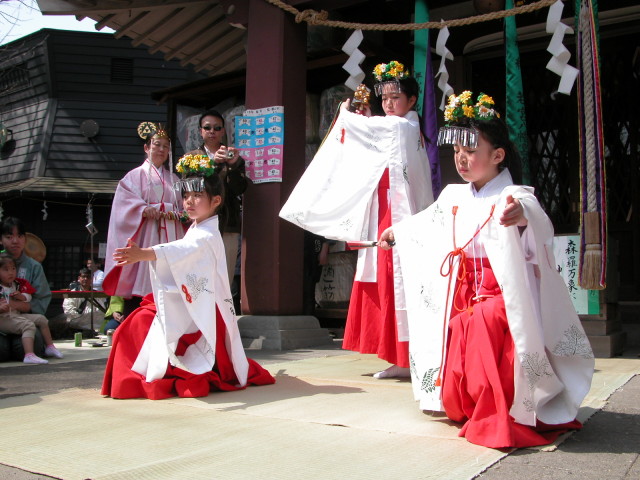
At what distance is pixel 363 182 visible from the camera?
13.0 ft

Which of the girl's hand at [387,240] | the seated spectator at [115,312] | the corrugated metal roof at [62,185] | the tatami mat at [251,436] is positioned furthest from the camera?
the corrugated metal roof at [62,185]

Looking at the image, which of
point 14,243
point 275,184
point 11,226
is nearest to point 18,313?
point 14,243

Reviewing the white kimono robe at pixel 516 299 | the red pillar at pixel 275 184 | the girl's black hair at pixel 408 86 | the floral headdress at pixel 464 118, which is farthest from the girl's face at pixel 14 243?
the floral headdress at pixel 464 118

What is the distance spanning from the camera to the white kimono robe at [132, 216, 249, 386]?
3.27 meters

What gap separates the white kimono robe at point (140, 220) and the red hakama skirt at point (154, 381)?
53.7 inches

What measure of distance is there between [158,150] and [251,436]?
3.30 meters

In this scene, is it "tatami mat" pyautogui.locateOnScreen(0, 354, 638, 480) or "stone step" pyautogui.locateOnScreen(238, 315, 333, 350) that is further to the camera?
"stone step" pyautogui.locateOnScreen(238, 315, 333, 350)

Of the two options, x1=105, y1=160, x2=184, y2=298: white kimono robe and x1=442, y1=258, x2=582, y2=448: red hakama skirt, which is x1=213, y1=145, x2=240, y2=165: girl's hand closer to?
x1=105, y1=160, x2=184, y2=298: white kimono robe

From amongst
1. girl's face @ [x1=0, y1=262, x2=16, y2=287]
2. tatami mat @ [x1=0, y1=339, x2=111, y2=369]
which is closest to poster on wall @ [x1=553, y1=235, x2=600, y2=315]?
tatami mat @ [x1=0, y1=339, x2=111, y2=369]

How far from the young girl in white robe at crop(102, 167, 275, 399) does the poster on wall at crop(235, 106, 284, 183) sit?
1819 millimetres

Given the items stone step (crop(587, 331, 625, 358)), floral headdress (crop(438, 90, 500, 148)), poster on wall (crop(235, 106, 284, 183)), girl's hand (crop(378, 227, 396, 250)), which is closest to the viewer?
floral headdress (crop(438, 90, 500, 148))

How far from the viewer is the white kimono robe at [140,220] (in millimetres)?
4906

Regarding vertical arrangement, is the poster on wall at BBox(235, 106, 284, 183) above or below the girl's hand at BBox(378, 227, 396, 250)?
above

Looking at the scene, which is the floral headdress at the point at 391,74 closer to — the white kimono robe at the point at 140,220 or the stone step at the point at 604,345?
the white kimono robe at the point at 140,220
